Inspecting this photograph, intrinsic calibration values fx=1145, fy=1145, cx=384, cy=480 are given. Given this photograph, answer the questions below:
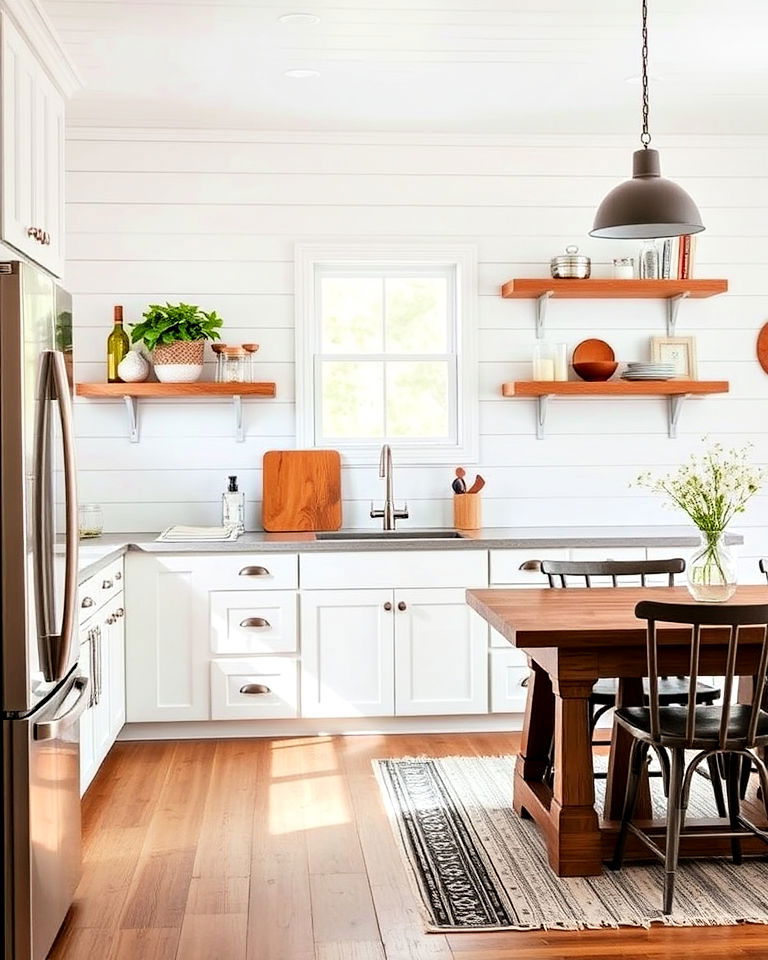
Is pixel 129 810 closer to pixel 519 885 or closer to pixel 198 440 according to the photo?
pixel 519 885

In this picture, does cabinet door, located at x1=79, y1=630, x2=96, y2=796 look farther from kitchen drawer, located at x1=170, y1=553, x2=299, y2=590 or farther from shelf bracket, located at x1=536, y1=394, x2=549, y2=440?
shelf bracket, located at x1=536, y1=394, x2=549, y2=440

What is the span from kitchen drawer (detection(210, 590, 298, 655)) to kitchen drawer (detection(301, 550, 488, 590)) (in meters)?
0.14

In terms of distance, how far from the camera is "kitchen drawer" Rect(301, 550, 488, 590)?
4.87 meters

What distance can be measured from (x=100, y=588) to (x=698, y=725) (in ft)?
7.07

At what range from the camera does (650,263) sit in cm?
536

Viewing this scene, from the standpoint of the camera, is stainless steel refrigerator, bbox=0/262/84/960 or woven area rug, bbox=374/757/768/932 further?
woven area rug, bbox=374/757/768/932

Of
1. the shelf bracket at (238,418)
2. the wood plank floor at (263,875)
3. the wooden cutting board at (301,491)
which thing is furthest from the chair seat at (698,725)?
the shelf bracket at (238,418)

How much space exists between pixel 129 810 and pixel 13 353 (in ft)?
6.46

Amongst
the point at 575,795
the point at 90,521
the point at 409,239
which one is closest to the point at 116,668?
the point at 90,521

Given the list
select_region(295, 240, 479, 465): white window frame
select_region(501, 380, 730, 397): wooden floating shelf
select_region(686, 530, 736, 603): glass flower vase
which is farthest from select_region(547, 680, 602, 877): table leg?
select_region(295, 240, 479, 465): white window frame

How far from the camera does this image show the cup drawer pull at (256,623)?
15.9ft

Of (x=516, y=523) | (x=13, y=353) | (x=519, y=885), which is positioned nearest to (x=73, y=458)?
(x=13, y=353)

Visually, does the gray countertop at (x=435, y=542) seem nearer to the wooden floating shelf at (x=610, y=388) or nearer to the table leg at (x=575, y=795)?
the wooden floating shelf at (x=610, y=388)

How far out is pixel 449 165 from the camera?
5426 mm
